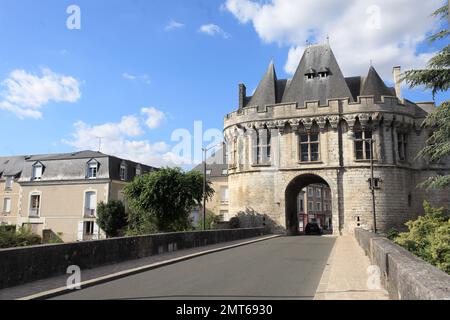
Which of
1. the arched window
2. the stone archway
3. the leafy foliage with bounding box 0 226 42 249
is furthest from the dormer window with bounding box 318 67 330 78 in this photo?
the leafy foliage with bounding box 0 226 42 249

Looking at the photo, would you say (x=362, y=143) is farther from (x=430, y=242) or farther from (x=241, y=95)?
(x=430, y=242)

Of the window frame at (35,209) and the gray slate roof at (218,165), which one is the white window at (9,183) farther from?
the gray slate roof at (218,165)

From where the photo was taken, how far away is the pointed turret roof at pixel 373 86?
3428 cm

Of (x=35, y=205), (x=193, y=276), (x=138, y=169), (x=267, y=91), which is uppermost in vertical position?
(x=267, y=91)

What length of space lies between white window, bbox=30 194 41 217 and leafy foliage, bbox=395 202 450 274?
3619 centimetres

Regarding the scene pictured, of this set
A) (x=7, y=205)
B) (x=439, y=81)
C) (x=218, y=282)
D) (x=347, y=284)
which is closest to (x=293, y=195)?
(x=439, y=81)

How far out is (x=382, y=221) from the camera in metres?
31.1

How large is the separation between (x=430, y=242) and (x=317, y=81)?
26480 millimetres

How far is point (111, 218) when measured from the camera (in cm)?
3628

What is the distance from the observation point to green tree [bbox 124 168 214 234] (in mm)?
28609

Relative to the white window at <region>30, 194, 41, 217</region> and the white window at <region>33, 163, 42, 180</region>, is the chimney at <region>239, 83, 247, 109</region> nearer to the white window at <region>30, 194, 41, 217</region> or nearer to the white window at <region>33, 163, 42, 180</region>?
the white window at <region>33, 163, 42, 180</region>

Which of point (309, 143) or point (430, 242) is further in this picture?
point (309, 143)
